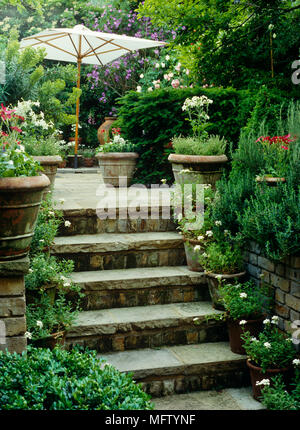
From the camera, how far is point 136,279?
412 cm

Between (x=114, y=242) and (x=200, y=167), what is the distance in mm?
1164

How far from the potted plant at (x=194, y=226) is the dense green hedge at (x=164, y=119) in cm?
174

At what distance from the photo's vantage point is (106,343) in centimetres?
376

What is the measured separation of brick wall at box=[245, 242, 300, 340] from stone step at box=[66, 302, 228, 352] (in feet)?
1.50

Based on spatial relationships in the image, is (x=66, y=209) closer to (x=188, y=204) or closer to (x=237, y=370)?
(x=188, y=204)

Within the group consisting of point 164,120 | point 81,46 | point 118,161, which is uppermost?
point 81,46

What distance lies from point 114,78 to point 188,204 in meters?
8.17

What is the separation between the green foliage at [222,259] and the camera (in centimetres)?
402

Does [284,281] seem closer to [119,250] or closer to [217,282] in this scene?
[217,282]

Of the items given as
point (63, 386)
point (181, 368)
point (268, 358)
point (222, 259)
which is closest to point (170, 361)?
point (181, 368)

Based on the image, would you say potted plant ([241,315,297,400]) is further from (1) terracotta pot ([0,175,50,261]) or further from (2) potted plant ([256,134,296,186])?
(1) terracotta pot ([0,175,50,261])

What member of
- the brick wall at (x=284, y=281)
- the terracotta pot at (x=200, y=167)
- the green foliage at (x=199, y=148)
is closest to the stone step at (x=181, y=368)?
the brick wall at (x=284, y=281)

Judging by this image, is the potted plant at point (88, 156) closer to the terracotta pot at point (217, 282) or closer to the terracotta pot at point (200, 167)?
the terracotta pot at point (200, 167)
